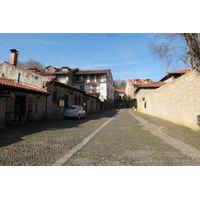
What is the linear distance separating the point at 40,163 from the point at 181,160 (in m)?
3.64

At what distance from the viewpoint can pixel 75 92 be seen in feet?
61.8

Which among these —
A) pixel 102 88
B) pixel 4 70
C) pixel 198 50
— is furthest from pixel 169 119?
pixel 102 88

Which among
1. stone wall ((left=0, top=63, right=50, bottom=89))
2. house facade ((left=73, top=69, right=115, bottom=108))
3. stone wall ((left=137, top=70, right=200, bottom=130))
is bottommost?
stone wall ((left=137, top=70, right=200, bottom=130))

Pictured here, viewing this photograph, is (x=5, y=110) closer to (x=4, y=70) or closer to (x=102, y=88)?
(x=4, y=70)

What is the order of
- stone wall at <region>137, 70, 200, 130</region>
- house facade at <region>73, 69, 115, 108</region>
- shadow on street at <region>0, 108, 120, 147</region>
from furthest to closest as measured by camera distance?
1. house facade at <region>73, 69, 115, 108</region>
2. stone wall at <region>137, 70, 200, 130</region>
3. shadow on street at <region>0, 108, 120, 147</region>

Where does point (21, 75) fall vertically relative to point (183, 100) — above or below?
above

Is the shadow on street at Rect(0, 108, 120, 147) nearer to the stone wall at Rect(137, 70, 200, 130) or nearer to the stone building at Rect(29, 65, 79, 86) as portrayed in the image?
the stone wall at Rect(137, 70, 200, 130)

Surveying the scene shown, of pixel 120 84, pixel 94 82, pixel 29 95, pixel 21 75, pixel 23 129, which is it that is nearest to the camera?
pixel 23 129

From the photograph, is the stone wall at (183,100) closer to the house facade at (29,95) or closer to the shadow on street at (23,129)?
the shadow on street at (23,129)

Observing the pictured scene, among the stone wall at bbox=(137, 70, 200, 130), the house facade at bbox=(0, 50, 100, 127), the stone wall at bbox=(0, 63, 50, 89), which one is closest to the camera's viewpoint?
the stone wall at bbox=(137, 70, 200, 130)

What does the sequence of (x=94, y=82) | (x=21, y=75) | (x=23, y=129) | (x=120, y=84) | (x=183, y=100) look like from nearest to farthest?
(x=23, y=129), (x=183, y=100), (x=21, y=75), (x=94, y=82), (x=120, y=84)

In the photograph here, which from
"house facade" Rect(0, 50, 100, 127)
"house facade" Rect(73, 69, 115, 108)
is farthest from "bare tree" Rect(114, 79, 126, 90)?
"house facade" Rect(0, 50, 100, 127)

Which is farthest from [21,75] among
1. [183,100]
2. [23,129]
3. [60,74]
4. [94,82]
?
[94,82]

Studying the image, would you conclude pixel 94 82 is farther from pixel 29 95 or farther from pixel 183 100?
pixel 183 100
